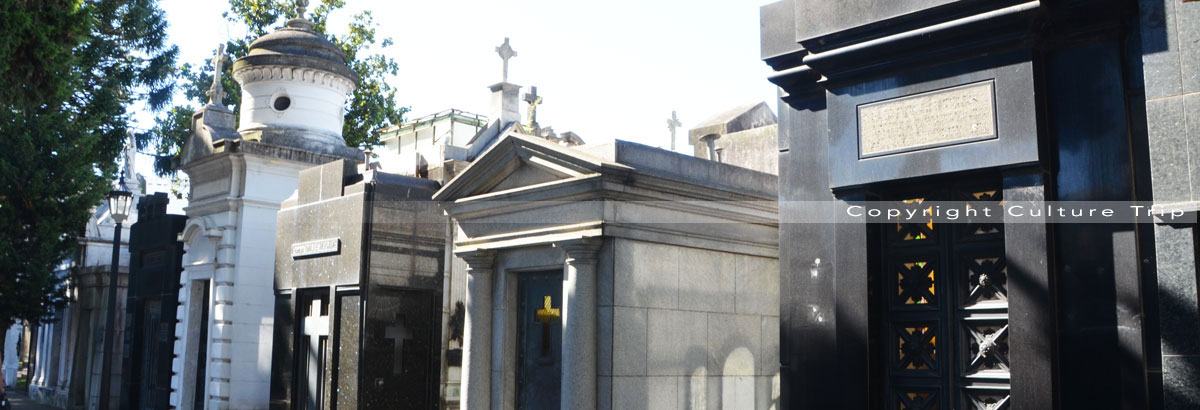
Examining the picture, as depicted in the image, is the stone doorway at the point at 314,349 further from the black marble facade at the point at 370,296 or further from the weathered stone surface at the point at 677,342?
the weathered stone surface at the point at 677,342

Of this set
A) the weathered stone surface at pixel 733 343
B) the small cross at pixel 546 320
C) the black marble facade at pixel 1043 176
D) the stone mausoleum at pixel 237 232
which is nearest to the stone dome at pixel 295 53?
the stone mausoleum at pixel 237 232

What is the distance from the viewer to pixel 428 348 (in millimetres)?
11875

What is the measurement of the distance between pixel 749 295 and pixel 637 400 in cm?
192

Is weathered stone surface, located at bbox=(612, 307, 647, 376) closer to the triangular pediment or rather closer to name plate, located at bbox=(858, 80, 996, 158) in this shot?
the triangular pediment

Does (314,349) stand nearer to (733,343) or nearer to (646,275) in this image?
(646,275)

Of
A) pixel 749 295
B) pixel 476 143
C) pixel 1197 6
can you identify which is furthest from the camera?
pixel 476 143

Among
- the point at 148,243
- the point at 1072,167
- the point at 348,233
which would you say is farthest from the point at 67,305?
the point at 1072,167

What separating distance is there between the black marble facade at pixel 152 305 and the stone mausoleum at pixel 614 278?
8.47m

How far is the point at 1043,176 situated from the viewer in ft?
19.7

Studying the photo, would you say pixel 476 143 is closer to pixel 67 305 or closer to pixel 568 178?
pixel 67 305

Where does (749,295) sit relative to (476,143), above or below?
below

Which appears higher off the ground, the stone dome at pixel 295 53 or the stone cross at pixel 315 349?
the stone dome at pixel 295 53

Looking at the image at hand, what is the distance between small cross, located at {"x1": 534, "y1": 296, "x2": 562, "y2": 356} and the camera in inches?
373

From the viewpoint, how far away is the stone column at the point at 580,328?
27.9 ft
